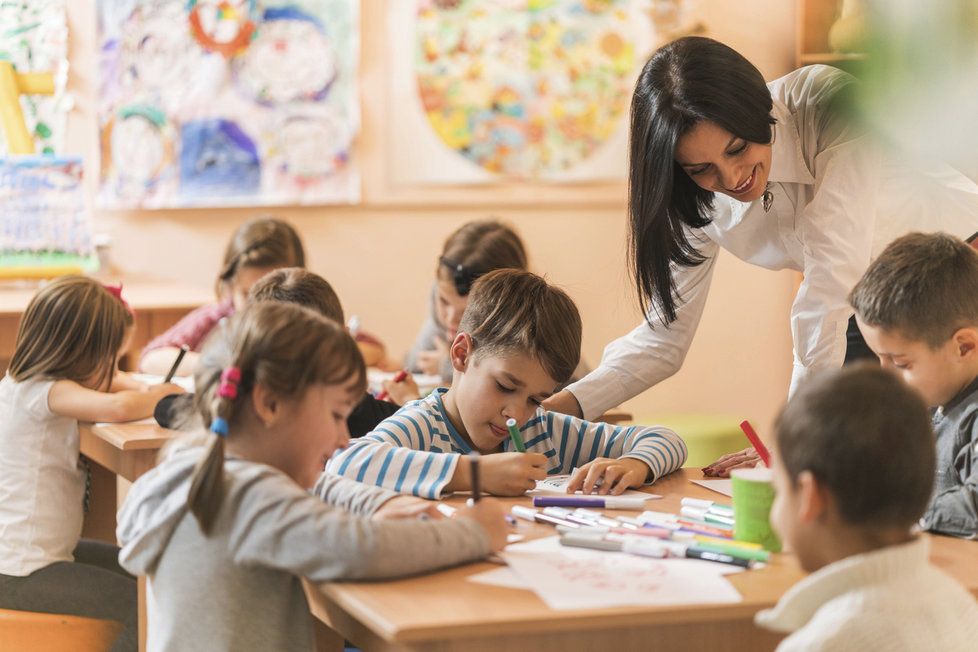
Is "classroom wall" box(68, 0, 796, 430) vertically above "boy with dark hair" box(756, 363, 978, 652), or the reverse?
"boy with dark hair" box(756, 363, 978, 652)

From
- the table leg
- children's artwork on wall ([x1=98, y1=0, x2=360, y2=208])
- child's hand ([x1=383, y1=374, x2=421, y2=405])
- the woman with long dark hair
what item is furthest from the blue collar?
children's artwork on wall ([x1=98, y1=0, x2=360, y2=208])

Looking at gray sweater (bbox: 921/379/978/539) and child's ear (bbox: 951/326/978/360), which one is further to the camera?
Answer: child's ear (bbox: 951/326/978/360)

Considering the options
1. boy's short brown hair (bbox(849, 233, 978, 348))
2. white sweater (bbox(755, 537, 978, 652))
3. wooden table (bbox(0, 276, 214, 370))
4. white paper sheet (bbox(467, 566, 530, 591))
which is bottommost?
wooden table (bbox(0, 276, 214, 370))

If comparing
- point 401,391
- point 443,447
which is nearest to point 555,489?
point 443,447

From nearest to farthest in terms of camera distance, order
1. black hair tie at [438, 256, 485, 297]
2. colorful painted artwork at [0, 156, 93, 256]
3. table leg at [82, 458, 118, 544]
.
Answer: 1. table leg at [82, 458, 118, 544]
2. black hair tie at [438, 256, 485, 297]
3. colorful painted artwork at [0, 156, 93, 256]

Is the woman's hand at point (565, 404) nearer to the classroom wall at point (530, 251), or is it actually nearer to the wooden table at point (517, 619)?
the wooden table at point (517, 619)

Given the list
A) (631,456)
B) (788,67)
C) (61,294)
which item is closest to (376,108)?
(788,67)

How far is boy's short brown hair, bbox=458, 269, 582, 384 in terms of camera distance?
176 centimetres

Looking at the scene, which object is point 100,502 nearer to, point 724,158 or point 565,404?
point 565,404

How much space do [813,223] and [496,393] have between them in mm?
603

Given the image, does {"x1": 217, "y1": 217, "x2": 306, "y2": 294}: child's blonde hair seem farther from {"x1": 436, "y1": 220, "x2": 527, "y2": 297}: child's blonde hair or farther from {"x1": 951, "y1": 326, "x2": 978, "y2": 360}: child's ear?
{"x1": 951, "y1": 326, "x2": 978, "y2": 360}: child's ear

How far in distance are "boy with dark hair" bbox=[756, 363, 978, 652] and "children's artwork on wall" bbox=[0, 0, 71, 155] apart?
123 inches

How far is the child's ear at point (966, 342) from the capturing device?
60.6 inches

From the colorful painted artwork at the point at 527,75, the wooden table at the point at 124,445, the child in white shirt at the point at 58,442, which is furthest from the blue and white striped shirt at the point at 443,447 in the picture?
the colorful painted artwork at the point at 527,75
